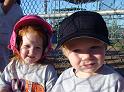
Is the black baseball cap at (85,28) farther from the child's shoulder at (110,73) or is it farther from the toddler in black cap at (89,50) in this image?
the child's shoulder at (110,73)

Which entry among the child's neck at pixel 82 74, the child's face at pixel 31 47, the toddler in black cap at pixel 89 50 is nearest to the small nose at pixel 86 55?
the toddler in black cap at pixel 89 50

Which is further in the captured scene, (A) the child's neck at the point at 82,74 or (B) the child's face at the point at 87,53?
(A) the child's neck at the point at 82,74

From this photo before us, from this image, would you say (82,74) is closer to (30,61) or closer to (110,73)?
(110,73)

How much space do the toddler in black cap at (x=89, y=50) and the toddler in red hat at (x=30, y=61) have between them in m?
0.59

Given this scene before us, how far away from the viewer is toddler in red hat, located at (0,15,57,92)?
253 cm

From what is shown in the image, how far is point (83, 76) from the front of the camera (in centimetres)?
199

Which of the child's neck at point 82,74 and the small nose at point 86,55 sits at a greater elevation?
the small nose at point 86,55

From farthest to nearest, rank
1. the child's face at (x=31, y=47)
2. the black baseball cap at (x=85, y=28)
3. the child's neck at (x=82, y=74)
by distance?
the child's face at (x=31, y=47) < the child's neck at (x=82, y=74) < the black baseball cap at (x=85, y=28)

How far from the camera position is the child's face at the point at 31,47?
2.50m

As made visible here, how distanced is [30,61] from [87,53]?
Result: 783 mm

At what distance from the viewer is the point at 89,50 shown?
187 cm

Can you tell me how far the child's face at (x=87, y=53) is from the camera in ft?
6.08

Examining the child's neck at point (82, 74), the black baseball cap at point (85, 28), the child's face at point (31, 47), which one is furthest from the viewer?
the child's face at point (31, 47)

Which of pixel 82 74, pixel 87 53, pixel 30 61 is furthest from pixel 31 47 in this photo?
pixel 87 53
